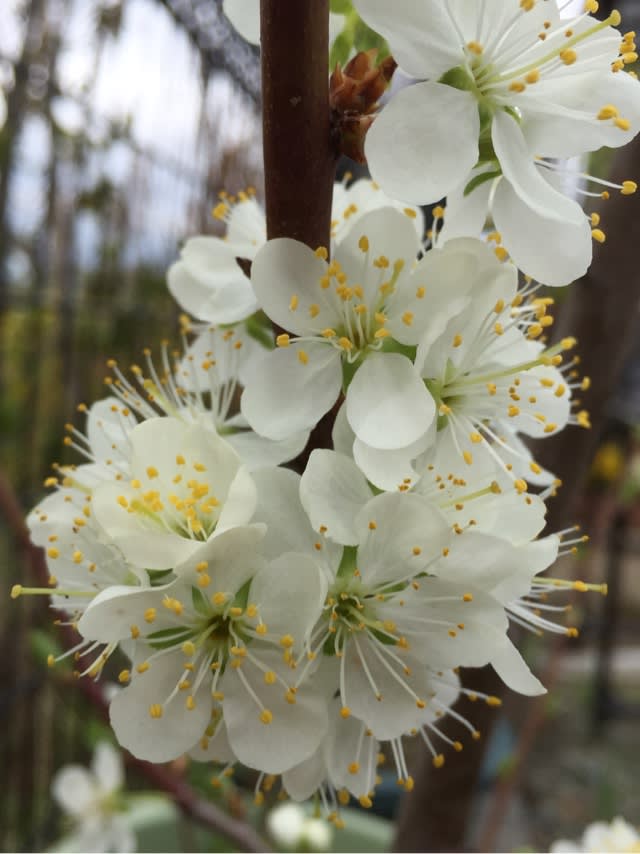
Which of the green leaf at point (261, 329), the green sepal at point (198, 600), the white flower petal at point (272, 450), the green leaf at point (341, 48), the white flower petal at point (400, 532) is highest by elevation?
the green leaf at point (341, 48)

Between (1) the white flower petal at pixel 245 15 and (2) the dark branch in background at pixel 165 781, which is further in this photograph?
(2) the dark branch in background at pixel 165 781

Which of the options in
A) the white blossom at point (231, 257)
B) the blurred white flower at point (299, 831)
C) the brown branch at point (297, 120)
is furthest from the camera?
the blurred white flower at point (299, 831)

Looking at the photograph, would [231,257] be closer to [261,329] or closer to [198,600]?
[261,329]

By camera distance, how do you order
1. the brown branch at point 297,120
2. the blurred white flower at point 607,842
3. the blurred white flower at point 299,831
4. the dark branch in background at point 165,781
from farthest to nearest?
the blurred white flower at point 299,831
the dark branch in background at point 165,781
the blurred white flower at point 607,842
the brown branch at point 297,120

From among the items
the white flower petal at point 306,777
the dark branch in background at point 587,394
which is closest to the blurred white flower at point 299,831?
the dark branch in background at point 587,394

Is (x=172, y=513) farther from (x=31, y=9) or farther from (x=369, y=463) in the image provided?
(x=31, y=9)

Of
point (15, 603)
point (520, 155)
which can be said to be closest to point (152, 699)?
point (520, 155)

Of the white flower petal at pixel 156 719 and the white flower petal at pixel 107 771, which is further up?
the white flower petal at pixel 156 719

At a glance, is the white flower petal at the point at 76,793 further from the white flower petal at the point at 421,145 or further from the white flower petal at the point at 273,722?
the white flower petal at the point at 421,145

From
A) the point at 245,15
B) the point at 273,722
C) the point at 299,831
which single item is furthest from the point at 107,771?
the point at 245,15
